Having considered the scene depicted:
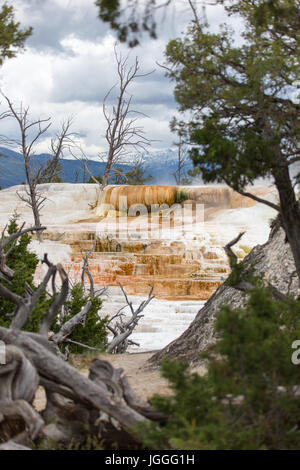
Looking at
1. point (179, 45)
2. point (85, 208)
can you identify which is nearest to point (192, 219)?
point (85, 208)

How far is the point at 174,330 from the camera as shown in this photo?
14727 mm

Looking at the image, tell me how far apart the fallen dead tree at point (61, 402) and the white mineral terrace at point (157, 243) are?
8.40 m

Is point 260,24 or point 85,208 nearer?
point 260,24

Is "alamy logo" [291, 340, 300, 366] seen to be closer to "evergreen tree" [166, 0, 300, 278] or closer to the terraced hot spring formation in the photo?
"evergreen tree" [166, 0, 300, 278]

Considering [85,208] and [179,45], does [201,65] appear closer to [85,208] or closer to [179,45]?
[179,45]

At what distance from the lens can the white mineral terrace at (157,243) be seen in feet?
57.6

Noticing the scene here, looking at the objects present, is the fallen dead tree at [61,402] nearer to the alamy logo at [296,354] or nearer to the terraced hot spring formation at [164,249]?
the alamy logo at [296,354]

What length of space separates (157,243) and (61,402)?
55.2 feet

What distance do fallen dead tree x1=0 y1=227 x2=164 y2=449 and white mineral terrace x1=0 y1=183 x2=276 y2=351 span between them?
27.5 feet

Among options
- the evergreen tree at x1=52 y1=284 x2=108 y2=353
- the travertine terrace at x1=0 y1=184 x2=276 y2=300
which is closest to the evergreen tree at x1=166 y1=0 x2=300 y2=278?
the evergreen tree at x1=52 y1=284 x2=108 y2=353

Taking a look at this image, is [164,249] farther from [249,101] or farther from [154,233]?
[249,101]

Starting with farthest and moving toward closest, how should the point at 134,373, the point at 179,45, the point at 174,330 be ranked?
the point at 174,330 → the point at 134,373 → the point at 179,45

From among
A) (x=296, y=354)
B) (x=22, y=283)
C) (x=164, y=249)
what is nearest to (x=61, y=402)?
(x=296, y=354)
